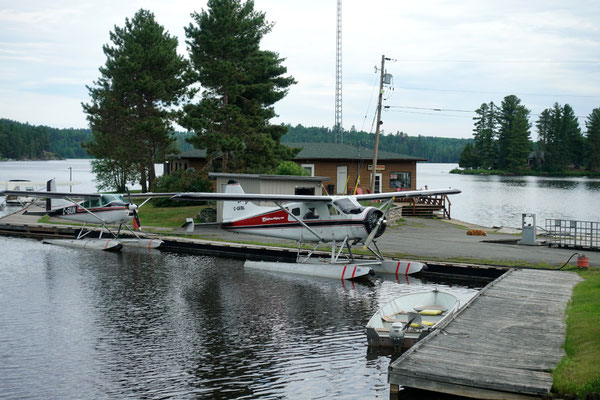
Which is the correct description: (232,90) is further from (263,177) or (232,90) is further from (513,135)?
(513,135)

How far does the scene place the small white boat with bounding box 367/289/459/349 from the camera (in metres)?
13.0

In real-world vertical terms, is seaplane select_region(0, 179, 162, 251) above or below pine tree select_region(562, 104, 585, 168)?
below

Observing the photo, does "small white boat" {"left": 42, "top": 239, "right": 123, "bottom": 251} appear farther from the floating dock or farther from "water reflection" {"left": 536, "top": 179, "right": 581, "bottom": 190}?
"water reflection" {"left": 536, "top": 179, "right": 581, "bottom": 190}

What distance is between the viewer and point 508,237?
2961cm

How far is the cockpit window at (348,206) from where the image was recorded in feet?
71.5

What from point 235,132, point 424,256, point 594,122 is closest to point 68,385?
point 424,256

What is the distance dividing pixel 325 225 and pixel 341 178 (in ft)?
87.5

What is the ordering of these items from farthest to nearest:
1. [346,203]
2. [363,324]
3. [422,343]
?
[346,203] → [363,324] → [422,343]

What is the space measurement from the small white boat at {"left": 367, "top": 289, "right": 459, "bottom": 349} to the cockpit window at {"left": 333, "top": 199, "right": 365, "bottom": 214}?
6.51m

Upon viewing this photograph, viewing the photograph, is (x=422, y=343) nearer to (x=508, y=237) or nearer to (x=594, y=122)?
(x=508, y=237)

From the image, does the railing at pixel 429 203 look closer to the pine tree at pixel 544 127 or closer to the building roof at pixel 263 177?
the building roof at pixel 263 177

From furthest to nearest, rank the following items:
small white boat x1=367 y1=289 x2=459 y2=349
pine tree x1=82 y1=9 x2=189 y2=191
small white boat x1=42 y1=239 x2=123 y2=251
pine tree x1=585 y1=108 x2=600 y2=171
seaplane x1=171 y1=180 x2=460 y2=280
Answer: pine tree x1=585 y1=108 x2=600 y2=171, pine tree x1=82 y1=9 x2=189 y2=191, small white boat x1=42 y1=239 x2=123 y2=251, seaplane x1=171 y1=180 x2=460 y2=280, small white boat x1=367 y1=289 x2=459 y2=349

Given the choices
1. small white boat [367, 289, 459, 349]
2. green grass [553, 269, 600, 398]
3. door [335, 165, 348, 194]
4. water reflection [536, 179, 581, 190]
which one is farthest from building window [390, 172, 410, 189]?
water reflection [536, 179, 581, 190]

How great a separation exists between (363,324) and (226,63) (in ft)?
95.0
